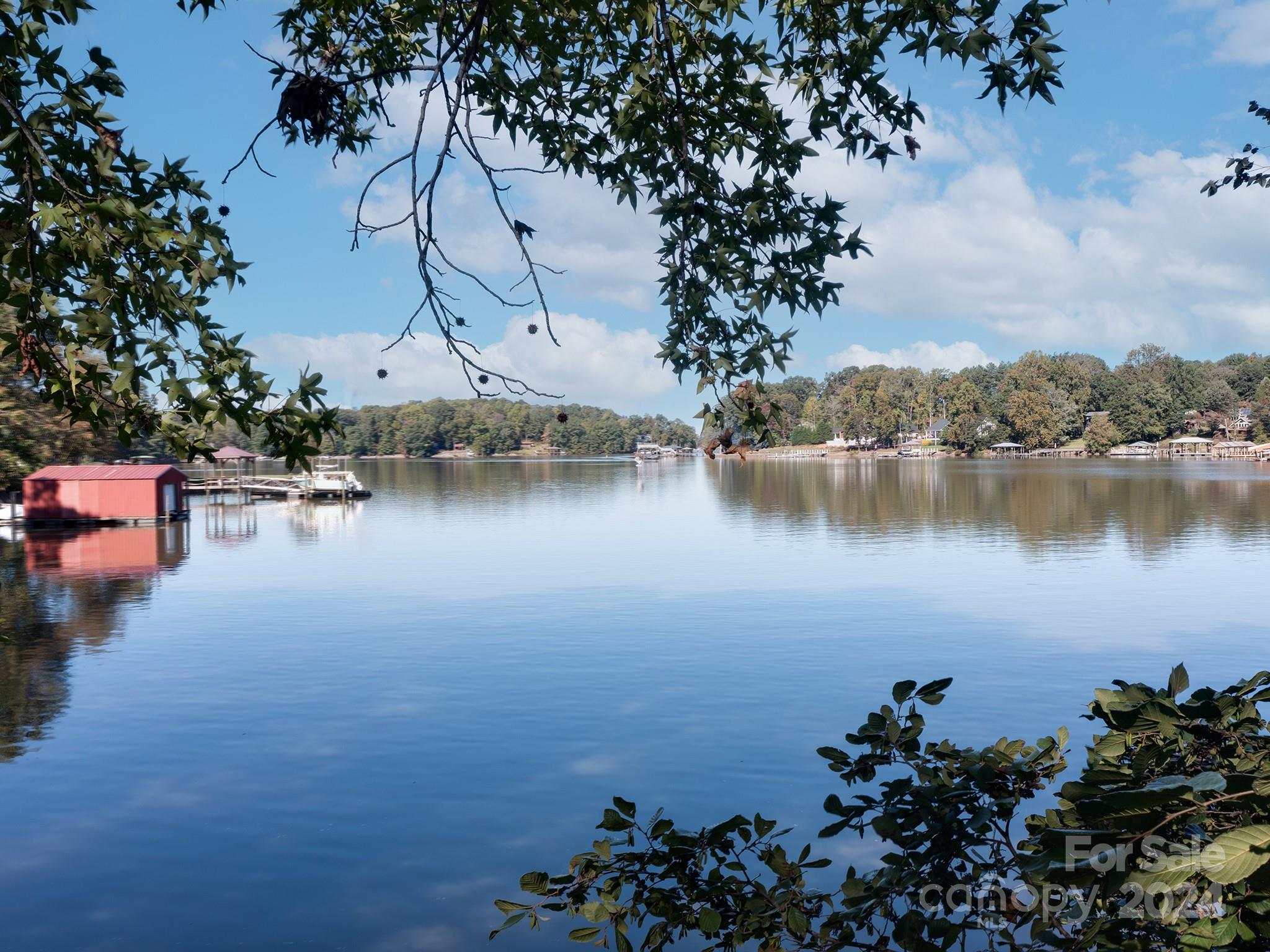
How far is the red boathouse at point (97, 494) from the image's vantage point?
48750mm

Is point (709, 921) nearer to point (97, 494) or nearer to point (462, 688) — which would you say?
point (462, 688)

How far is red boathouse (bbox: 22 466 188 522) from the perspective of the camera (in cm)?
4875

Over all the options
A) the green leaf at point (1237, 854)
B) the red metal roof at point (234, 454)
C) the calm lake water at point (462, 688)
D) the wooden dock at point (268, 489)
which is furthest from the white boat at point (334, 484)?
the green leaf at point (1237, 854)

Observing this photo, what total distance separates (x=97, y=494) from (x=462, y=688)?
3994 cm

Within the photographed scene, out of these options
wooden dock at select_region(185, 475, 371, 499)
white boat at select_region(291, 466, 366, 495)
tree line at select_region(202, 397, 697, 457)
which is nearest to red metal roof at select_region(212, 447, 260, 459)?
wooden dock at select_region(185, 475, 371, 499)

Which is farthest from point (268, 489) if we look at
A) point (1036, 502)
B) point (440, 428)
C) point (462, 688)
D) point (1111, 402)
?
point (1111, 402)

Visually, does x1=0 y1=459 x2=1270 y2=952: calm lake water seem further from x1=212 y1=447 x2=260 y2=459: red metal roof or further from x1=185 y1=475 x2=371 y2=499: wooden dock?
x1=185 y1=475 x2=371 y2=499: wooden dock

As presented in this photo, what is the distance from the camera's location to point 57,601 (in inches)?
1005

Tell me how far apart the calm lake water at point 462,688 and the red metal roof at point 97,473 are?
9.32 metres

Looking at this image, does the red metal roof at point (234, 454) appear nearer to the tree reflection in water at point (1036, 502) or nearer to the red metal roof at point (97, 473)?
the red metal roof at point (97, 473)

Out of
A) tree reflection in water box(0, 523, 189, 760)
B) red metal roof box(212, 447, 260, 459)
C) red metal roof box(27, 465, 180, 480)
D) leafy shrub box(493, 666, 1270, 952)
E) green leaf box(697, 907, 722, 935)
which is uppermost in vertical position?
red metal roof box(212, 447, 260, 459)

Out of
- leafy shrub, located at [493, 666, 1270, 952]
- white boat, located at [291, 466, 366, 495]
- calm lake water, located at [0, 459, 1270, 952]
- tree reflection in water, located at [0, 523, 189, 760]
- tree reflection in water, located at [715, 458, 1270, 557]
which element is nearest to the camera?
leafy shrub, located at [493, 666, 1270, 952]

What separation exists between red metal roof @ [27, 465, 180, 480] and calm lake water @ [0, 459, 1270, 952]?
367 inches

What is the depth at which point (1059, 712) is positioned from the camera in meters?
14.6
